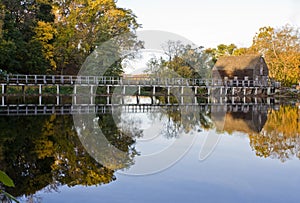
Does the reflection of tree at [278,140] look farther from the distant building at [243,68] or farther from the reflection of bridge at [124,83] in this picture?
the distant building at [243,68]

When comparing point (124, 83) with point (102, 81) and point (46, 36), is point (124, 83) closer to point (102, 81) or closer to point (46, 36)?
point (102, 81)

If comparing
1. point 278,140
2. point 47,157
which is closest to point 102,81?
point 278,140

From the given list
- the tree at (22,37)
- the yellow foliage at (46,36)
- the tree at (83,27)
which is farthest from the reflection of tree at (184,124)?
the tree at (83,27)

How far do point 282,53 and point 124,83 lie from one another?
2432 cm

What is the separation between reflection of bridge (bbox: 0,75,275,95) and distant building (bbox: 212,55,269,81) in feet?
4.01

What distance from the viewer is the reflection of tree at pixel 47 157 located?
26.6ft

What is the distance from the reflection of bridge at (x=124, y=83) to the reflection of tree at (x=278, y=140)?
1699cm

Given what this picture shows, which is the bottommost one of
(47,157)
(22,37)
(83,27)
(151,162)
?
(151,162)

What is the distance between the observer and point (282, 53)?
4828 cm

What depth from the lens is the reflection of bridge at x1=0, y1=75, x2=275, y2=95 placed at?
29.5 metres

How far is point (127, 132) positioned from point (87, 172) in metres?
6.41

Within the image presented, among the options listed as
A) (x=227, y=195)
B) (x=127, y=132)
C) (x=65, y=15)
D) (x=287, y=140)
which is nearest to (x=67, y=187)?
(x=227, y=195)

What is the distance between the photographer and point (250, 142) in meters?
13.4

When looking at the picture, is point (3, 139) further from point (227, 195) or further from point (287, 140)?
point (287, 140)
